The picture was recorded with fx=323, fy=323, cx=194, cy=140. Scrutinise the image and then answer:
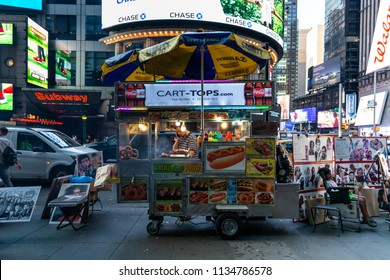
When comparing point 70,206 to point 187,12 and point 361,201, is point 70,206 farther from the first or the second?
point 187,12

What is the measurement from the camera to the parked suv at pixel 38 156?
11141 mm

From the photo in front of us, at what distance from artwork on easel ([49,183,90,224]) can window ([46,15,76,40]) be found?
28308mm

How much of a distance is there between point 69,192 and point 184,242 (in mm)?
2913

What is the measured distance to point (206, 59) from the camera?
8.08 m

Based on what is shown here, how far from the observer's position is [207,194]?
6258mm

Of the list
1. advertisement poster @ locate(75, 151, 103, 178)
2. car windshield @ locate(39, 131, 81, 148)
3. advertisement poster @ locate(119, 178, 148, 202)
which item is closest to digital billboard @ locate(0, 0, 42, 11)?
car windshield @ locate(39, 131, 81, 148)

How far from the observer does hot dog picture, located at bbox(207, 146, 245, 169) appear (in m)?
6.20

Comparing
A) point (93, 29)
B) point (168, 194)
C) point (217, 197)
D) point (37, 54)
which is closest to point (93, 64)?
point (93, 29)

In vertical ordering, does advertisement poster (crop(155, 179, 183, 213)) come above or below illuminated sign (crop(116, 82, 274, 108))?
below

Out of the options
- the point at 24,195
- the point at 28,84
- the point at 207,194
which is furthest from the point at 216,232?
the point at 28,84

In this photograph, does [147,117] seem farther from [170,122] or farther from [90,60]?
Result: [90,60]

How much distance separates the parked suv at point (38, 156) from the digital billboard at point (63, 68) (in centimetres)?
2147

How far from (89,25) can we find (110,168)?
95.0ft

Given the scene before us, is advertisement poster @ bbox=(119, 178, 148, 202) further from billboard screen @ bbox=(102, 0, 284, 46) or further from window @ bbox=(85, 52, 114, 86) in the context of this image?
window @ bbox=(85, 52, 114, 86)
